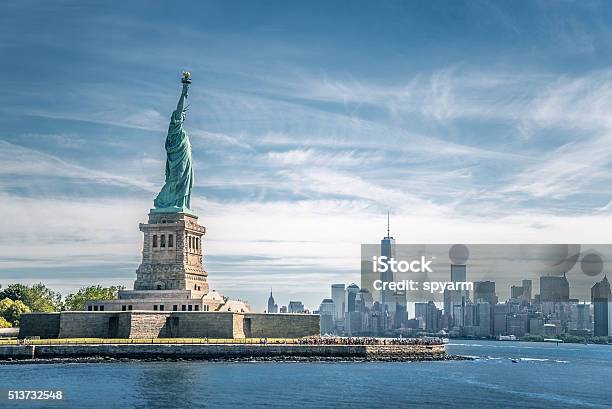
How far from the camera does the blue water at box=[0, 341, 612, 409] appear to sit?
225ft

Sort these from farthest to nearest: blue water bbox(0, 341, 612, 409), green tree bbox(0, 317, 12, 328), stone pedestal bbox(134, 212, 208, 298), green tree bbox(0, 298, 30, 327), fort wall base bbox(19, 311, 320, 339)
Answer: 1. green tree bbox(0, 298, 30, 327)
2. green tree bbox(0, 317, 12, 328)
3. stone pedestal bbox(134, 212, 208, 298)
4. fort wall base bbox(19, 311, 320, 339)
5. blue water bbox(0, 341, 612, 409)

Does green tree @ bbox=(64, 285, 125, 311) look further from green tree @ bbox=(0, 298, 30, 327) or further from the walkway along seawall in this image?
the walkway along seawall

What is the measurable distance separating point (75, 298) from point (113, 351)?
49651 mm

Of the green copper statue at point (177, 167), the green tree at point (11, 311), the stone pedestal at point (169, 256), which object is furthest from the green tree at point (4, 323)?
the green copper statue at point (177, 167)

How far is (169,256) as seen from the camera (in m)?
120

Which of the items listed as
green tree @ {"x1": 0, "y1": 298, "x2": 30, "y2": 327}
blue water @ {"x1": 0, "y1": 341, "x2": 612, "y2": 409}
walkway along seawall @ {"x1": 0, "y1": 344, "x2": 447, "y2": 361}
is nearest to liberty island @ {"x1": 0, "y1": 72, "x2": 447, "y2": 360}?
walkway along seawall @ {"x1": 0, "y1": 344, "x2": 447, "y2": 361}

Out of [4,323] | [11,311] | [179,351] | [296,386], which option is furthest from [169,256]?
[296,386]

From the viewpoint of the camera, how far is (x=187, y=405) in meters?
65.2

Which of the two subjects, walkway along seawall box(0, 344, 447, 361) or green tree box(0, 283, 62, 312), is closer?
walkway along seawall box(0, 344, 447, 361)

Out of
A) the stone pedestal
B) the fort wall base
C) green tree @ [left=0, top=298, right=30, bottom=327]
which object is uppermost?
the stone pedestal

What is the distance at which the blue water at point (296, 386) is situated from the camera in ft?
225

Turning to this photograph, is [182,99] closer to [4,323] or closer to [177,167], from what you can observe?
[177,167]

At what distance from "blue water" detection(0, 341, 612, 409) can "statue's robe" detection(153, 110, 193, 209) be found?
33.3 metres

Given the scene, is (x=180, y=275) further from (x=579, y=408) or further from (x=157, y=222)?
(x=579, y=408)
